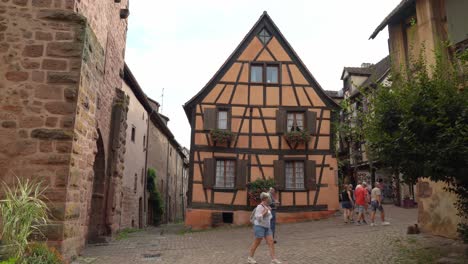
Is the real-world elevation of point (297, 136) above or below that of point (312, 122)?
below

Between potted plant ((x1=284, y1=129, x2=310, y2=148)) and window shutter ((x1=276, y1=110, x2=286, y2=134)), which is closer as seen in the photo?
potted plant ((x1=284, y1=129, x2=310, y2=148))

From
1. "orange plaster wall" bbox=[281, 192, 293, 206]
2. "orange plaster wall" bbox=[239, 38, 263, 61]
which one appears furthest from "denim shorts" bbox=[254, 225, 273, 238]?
"orange plaster wall" bbox=[239, 38, 263, 61]

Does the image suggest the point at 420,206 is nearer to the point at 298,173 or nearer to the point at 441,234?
the point at 441,234

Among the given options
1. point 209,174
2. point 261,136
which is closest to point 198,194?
point 209,174

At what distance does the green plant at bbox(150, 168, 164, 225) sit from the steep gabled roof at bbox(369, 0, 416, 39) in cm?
1556

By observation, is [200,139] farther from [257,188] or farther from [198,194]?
[257,188]

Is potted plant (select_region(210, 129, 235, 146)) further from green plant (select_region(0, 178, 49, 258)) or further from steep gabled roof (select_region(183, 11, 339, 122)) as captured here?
green plant (select_region(0, 178, 49, 258))

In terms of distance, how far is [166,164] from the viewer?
29656 mm

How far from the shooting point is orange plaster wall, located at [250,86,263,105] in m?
17.4

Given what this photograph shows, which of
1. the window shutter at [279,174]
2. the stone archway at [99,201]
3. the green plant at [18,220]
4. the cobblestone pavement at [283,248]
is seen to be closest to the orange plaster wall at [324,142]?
the window shutter at [279,174]

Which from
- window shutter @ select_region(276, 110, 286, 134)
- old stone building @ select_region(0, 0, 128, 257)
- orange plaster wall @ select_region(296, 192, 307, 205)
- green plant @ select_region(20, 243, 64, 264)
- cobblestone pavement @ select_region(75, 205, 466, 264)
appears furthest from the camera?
window shutter @ select_region(276, 110, 286, 134)

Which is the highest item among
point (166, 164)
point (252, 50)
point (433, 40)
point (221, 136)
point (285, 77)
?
point (252, 50)

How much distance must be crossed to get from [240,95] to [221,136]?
2171mm

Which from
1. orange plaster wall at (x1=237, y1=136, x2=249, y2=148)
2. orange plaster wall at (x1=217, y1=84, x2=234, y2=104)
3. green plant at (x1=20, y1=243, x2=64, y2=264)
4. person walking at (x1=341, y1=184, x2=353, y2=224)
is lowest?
green plant at (x1=20, y1=243, x2=64, y2=264)
